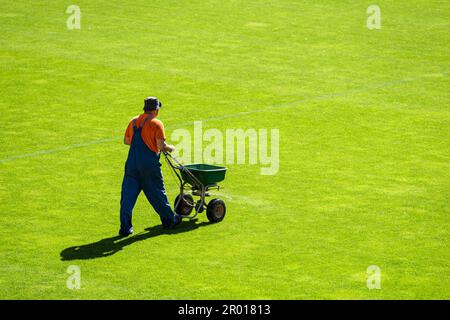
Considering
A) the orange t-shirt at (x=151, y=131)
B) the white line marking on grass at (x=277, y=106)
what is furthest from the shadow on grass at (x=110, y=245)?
the white line marking on grass at (x=277, y=106)

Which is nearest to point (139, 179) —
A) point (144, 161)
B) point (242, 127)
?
point (144, 161)

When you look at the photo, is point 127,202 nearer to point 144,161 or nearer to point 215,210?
point 144,161

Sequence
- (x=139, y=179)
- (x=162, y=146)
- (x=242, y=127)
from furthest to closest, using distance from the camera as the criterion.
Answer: (x=242, y=127) < (x=139, y=179) < (x=162, y=146)

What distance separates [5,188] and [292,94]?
9.50 m

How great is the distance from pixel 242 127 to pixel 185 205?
639 cm

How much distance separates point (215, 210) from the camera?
15180 mm

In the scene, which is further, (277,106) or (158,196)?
(277,106)

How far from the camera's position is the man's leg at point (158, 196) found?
47.6ft

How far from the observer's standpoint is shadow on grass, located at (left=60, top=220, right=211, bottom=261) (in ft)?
45.0

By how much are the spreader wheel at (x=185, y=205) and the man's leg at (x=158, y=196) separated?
621mm

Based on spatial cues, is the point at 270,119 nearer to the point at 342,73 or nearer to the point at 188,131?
the point at 188,131

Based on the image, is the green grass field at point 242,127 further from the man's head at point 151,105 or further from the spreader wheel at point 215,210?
the man's head at point 151,105

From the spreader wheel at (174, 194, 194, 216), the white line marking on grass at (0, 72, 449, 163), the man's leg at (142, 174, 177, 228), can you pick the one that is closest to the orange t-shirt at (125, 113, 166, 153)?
the man's leg at (142, 174, 177, 228)
